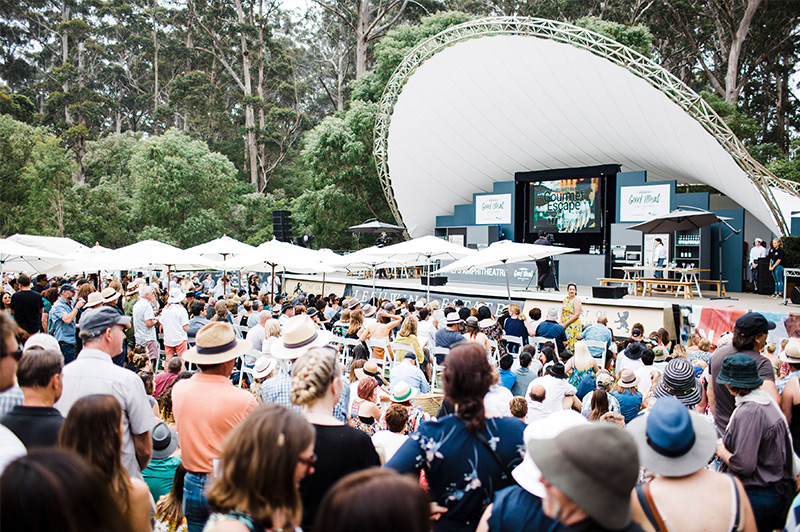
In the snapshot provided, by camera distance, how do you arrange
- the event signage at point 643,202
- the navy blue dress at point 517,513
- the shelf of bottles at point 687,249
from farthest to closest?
the event signage at point 643,202
the shelf of bottles at point 687,249
the navy blue dress at point 517,513

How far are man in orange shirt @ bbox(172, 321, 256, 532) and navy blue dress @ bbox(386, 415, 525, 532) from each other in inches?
42.9

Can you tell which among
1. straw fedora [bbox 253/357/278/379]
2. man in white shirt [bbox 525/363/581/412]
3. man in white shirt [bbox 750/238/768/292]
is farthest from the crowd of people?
man in white shirt [bbox 750/238/768/292]

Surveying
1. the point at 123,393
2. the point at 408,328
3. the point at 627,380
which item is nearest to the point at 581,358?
the point at 627,380

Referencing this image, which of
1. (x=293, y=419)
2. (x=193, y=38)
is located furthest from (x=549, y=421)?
(x=193, y=38)

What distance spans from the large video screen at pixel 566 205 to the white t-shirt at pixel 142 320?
15.9 metres

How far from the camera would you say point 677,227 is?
48.4 feet

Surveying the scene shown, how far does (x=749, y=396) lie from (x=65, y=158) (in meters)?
30.0

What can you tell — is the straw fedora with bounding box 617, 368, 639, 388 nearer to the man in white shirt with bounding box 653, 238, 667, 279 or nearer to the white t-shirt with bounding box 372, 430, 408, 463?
the white t-shirt with bounding box 372, 430, 408, 463

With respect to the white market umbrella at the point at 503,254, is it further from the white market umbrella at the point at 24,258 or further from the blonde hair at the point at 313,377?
the blonde hair at the point at 313,377

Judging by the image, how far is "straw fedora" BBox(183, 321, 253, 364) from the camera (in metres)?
3.00

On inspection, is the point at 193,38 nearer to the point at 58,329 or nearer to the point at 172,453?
the point at 58,329

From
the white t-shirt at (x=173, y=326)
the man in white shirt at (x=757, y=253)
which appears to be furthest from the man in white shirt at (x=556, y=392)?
the man in white shirt at (x=757, y=253)

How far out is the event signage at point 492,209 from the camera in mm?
21969

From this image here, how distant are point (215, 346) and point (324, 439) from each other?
120 cm
